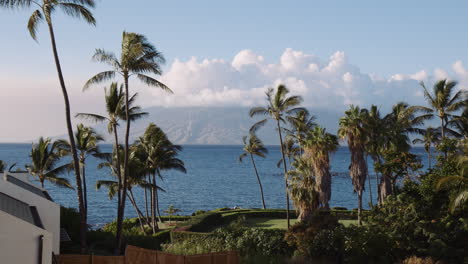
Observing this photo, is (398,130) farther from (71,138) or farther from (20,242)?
(20,242)

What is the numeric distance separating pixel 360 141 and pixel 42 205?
26395 mm

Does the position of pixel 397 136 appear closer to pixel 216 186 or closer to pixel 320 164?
pixel 320 164

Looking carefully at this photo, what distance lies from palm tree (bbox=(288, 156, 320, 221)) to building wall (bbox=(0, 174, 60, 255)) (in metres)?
18.2

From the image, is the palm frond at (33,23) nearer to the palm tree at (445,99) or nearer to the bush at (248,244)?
the bush at (248,244)

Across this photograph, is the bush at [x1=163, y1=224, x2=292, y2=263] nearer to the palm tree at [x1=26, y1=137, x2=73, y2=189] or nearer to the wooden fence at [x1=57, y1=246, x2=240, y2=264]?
the wooden fence at [x1=57, y1=246, x2=240, y2=264]

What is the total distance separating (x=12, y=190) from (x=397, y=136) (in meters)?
31.7

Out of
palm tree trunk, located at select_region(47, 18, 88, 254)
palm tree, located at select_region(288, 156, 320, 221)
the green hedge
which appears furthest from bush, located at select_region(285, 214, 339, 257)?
palm tree trunk, located at select_region(47, 18, 88, 254)

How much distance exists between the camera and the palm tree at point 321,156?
3609 cm

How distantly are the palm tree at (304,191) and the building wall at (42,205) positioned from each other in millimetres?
18246

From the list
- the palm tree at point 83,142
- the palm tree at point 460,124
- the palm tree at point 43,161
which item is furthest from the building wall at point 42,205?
the palm tree at point 460,124

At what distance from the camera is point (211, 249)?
26.0m

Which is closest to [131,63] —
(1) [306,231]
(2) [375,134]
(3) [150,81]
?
(3) [150,81]

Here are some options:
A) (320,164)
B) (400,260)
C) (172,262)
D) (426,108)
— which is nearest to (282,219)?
(320,164)

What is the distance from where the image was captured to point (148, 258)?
1745 cm
